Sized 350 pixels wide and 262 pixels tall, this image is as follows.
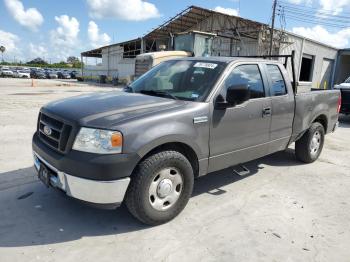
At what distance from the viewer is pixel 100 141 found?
3.00 meters

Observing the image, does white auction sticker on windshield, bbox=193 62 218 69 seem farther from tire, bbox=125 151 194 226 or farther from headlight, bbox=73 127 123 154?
headlight, bbox=73 127 123 154

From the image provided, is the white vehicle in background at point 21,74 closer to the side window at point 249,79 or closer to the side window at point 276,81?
the side window at point 276,81

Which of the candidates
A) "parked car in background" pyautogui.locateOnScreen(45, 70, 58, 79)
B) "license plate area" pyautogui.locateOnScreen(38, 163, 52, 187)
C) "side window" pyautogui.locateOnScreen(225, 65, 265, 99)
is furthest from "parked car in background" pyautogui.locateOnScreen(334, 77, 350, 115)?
"parked car in background" pyautogui.locateOnScreen(45, 70, 58, 79)

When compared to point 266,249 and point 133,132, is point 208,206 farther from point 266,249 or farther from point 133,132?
point 133,132

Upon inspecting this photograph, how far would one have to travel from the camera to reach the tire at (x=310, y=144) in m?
5.73

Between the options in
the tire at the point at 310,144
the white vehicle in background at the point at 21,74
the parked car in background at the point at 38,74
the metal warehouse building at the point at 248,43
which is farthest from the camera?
the parked car in background at the point at 38,74

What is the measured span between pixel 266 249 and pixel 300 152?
3.16 m

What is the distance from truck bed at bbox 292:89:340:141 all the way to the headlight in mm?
3307

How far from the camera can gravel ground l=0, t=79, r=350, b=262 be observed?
9.90ft

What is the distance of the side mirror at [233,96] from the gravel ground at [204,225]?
1.28 m

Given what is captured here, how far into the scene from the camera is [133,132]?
3.06m

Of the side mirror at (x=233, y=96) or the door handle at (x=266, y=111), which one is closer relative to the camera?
the side mirror at (x=233, y=96)

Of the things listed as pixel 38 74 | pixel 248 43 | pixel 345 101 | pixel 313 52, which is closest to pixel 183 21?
pixel 248 43

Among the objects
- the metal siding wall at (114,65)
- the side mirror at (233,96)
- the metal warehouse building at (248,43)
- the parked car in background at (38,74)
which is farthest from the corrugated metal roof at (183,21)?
the side mirror at (233,96)
